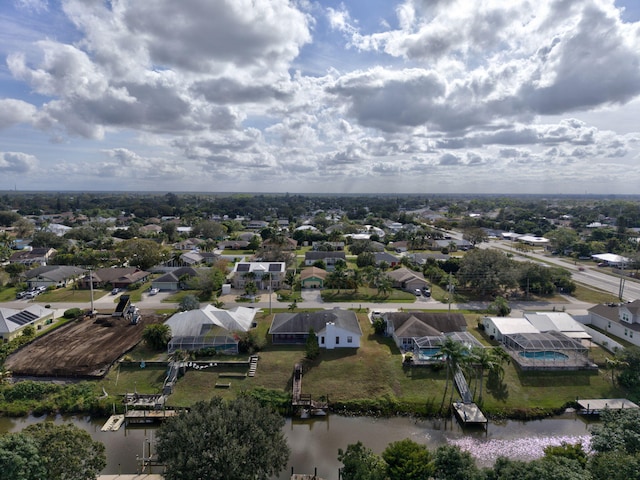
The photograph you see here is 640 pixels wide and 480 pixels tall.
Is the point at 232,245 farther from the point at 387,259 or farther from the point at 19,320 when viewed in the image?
the point at 19,320

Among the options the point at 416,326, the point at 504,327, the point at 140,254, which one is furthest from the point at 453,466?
the point at 140,254

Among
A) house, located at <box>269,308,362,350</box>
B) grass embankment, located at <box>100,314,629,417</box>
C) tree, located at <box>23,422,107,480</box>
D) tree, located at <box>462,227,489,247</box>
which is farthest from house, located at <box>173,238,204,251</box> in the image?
tree, located at <box>23,422,107,480</box>

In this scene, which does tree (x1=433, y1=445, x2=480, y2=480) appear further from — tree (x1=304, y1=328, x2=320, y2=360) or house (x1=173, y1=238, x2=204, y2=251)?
house (x1=173, y1=238, x2=204, y2=251)

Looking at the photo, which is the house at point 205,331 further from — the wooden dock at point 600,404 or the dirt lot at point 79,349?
the wooden dock at point 600,404

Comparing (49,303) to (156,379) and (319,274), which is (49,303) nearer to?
(156,379)

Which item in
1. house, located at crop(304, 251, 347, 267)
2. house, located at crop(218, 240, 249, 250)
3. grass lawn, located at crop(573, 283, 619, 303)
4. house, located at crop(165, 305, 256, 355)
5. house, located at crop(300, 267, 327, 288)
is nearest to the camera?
house, located at crop(165, 305, 256, 355)

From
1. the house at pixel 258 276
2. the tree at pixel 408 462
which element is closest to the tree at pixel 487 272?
the house at pixel 258 276
